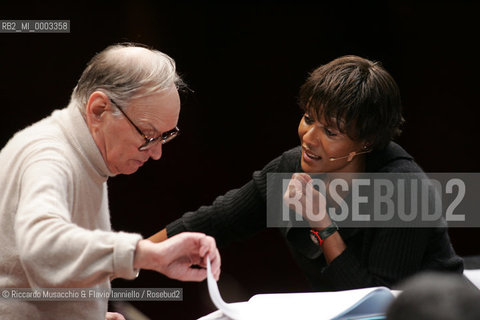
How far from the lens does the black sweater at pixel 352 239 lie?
1.76m

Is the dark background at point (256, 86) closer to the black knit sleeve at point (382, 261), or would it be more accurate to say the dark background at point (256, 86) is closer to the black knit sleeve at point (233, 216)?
the black knit sleeve at point (233, 216)

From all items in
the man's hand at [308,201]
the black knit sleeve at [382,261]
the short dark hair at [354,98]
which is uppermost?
the short dark hair at [354,98]

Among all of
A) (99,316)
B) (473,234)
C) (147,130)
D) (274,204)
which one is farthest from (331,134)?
(473,234)

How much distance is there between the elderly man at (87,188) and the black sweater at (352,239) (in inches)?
19.3

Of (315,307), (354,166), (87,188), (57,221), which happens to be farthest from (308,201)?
(57,221)

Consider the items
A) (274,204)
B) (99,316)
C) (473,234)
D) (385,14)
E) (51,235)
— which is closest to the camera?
(51,235)

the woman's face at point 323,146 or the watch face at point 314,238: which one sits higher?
the woman's face at point 323,146

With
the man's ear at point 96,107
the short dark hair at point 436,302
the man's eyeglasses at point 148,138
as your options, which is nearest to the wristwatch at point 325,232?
the man's eyeglasses at point 148,138

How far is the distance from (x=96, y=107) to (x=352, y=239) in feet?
2.81

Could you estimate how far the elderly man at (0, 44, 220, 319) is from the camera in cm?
117

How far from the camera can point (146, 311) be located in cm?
311

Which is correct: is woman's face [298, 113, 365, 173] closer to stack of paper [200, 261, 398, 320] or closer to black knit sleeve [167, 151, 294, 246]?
black knit sleeve [167, 151, 294, 246]

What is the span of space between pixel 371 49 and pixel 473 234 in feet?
3.73

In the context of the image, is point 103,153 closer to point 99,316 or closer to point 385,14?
point 99,316
